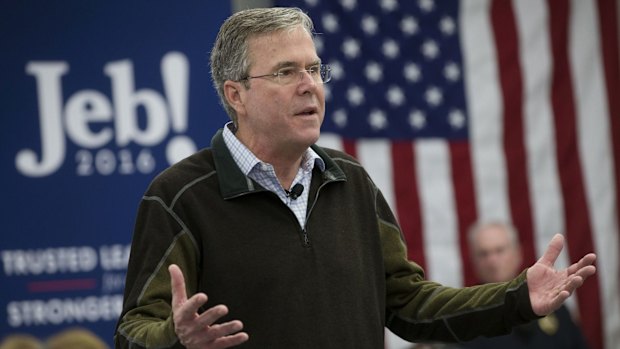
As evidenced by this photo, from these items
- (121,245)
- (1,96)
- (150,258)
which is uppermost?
(1,96)

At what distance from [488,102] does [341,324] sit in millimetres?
3859

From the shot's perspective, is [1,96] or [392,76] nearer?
[1,96]

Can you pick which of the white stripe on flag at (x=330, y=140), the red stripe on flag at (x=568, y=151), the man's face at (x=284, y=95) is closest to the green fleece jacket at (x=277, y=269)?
the man's face at (x=284, y=95)

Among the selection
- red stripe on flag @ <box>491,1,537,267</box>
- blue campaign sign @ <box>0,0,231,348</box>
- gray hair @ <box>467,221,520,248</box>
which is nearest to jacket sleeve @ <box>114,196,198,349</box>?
blue campaign sign @ <box>0,0,231,348</box>

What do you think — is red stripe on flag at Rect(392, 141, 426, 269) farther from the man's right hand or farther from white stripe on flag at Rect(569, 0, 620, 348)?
the man's right hand

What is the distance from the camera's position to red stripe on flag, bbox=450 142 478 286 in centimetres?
659

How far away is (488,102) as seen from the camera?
21.8 feet

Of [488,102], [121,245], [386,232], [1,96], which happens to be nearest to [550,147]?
[488,102]

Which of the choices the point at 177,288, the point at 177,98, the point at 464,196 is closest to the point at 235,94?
the point at 177,288

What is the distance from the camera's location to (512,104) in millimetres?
6680

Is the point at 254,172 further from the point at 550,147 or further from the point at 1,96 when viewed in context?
the point at 550,147

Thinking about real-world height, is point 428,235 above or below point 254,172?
below

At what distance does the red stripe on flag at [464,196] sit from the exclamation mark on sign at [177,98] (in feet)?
5.50

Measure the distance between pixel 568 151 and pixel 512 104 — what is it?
423 millimetres
